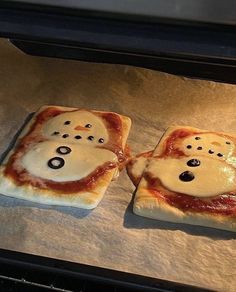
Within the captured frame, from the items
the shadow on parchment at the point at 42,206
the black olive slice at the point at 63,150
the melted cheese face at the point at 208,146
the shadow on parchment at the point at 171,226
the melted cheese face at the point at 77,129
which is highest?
the melted cheese face at the point at 208,146

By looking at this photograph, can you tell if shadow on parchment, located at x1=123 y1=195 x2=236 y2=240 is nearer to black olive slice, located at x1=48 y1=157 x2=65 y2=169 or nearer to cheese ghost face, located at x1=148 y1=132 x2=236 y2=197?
cheese ghost face, located at x1=148 y1=132 x2=236 y2=197

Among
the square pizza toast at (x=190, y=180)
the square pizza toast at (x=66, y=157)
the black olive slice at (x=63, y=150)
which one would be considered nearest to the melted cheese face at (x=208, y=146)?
the square pizza toast at (x=190, y=180)

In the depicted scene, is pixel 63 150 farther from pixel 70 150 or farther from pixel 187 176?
pixel 187 176

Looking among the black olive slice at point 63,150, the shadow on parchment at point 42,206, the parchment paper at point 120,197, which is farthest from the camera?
the black olive slice at point 63,150

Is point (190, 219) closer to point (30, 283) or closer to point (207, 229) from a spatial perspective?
point (207, 229)

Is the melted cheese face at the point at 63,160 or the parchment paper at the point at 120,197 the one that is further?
the melted cheese face at the point at 63,160

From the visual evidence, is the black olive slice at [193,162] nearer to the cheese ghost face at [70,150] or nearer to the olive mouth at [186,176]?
the olive mouth at [186,176]

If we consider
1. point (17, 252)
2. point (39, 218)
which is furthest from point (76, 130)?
point (17, 252)
